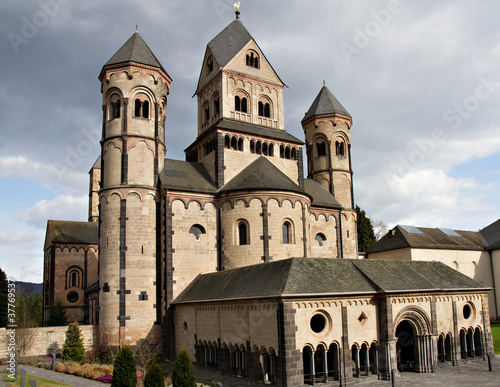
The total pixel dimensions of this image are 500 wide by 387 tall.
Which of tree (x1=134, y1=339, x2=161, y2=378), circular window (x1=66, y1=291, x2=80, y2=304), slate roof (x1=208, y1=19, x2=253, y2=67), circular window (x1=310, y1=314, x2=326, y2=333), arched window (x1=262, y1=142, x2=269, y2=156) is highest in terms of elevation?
slate roof (x1=208, y1=19, x2=253, y2=67)

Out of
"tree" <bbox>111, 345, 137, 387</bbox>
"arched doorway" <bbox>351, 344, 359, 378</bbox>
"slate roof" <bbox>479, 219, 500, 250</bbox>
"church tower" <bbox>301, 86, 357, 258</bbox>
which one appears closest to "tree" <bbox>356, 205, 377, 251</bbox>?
"slate roof" <bbox>479, 219, 500, 250</bbox>

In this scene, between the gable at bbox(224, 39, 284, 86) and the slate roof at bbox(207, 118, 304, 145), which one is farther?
the gable at bbox(224, 39, 284, 86)

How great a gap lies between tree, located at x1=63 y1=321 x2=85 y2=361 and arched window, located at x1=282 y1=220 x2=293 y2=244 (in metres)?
16.3

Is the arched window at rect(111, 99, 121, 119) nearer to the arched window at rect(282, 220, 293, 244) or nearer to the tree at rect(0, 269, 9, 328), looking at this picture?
the arched window at rect(282, 220, 293, 244)

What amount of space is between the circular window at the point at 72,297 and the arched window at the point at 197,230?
1142 inches

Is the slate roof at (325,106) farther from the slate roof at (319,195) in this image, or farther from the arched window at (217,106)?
the arched window at (217,106)

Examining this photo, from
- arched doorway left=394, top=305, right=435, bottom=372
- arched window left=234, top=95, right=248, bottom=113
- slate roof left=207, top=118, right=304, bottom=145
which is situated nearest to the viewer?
arched doorway left=394, top=305, right=435, bottom=372

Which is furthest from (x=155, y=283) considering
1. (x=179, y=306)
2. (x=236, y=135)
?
(x=236, y=135)

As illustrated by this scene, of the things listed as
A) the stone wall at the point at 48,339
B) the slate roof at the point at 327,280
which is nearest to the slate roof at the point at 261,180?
the slate roof at the point at 327,280

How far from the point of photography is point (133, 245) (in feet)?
109

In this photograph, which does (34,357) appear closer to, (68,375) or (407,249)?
(68,375)

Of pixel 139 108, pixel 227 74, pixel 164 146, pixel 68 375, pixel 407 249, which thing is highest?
pixel 227 74

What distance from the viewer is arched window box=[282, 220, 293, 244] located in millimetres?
34594

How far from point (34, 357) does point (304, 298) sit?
20.8 meters
